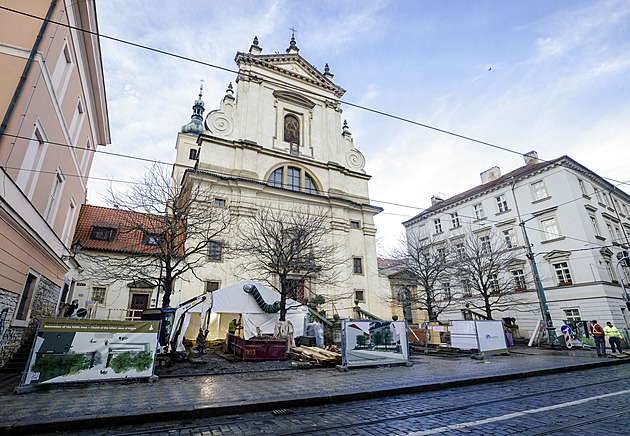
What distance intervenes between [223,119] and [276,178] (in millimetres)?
6686

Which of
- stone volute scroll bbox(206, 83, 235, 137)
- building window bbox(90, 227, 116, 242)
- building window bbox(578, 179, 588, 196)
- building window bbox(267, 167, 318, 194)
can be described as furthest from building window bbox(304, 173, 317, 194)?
building window bbox(578, 179, 588, 196)

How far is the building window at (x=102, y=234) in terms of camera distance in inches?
872

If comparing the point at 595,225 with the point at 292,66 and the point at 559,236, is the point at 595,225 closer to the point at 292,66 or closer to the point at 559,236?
the point at 559,236

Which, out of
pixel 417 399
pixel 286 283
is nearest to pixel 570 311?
pixel 286 283

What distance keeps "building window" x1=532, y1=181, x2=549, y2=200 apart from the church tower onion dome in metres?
40.4

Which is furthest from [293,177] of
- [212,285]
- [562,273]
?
[562,273]

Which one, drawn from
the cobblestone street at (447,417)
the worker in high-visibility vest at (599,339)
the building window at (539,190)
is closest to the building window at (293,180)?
the worker in high-visibility vest at (599,339)

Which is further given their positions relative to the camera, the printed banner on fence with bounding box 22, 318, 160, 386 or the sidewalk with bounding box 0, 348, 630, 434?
the printed banner on fence with bounding box 22, 318, 160, 386

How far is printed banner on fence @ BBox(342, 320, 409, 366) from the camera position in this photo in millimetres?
10891

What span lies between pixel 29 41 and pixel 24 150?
3238 mm

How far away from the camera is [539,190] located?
27922 millimetres

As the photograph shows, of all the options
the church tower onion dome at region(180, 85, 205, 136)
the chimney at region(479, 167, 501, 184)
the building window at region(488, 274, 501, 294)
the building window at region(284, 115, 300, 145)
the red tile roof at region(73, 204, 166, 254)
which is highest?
the church tower onion dome at region(180, 85, 205, 136)

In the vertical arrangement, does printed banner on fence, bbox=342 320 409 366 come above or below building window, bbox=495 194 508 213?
below

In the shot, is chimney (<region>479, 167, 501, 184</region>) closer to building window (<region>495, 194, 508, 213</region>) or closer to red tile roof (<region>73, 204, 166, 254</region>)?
building window (<region>495, 194, 508, 213</region>)
